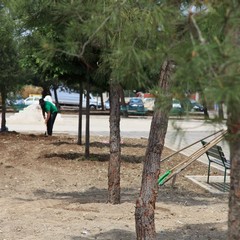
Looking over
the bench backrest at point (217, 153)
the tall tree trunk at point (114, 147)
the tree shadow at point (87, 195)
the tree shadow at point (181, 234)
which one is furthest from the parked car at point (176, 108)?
the bench backrest at point (217, 153)

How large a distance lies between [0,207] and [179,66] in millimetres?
5776

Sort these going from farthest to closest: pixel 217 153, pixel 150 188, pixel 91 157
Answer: pixel 91 157 < pixel 217 153 < pixel 150 188

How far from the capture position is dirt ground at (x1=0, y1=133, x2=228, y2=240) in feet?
20.3

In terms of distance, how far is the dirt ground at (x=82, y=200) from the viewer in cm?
618

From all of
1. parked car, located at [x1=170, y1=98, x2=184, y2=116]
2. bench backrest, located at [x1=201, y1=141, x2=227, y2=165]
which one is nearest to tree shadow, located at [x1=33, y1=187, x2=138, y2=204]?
bench backrest, located at [x1=201, y1=141, x2=227, y2=165]

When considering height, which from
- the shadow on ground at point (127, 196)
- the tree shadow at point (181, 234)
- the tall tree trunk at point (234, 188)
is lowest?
Result: the shadow on ground at point (127, 196)

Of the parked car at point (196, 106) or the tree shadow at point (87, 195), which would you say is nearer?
the parked car at point (196, 106)

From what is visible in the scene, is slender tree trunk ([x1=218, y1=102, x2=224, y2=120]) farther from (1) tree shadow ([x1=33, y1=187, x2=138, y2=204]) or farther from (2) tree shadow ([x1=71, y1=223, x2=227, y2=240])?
(1) tree shadow ([x1=33, y1=187, x2=138, y2=204])

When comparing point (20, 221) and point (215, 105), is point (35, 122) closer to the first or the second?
point (20, 221)

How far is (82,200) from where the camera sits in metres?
8.62

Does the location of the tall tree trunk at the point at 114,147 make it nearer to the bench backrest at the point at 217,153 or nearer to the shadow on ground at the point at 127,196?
the shadow on ground at the point at 127,196

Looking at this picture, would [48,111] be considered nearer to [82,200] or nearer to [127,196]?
[127,196]

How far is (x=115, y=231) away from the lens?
6.11m

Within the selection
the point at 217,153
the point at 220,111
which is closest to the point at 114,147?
the point at 217,153
